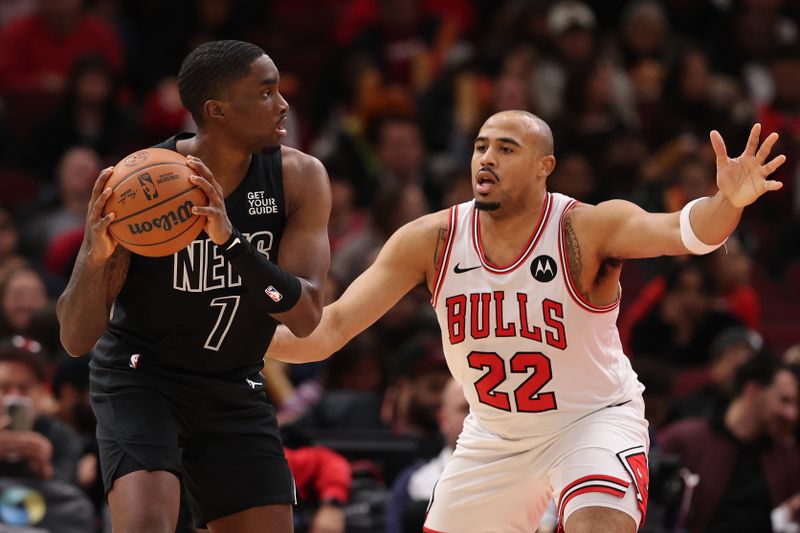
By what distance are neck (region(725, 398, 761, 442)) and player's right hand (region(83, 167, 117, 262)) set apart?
17.2ft

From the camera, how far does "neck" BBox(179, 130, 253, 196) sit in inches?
201

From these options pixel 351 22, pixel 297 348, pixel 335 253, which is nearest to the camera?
pixel 297 348

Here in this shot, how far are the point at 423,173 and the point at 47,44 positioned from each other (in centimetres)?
378

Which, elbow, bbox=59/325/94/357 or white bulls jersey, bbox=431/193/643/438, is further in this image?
white bulls jersey, bbox=431/193/643/438

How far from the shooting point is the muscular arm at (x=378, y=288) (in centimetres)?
591

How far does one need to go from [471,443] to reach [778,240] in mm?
7379

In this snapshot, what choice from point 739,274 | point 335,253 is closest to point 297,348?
point 335,253

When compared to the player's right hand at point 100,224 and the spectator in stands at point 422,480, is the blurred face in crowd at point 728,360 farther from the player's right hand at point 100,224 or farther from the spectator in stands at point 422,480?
the player's right hand at point 100,224

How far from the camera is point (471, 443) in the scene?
5918mm

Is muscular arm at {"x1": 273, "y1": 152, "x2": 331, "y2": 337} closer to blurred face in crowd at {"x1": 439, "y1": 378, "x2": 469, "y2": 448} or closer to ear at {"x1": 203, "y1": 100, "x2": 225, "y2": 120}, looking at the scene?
ear at {"x1": 203, "y1": 100, "x2": 225, "y2": 120}

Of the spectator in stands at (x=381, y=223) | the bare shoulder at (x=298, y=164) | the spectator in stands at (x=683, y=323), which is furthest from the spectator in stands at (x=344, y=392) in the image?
the bare shoulder at (x=298, y=164)

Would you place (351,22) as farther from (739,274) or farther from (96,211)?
(96,211)

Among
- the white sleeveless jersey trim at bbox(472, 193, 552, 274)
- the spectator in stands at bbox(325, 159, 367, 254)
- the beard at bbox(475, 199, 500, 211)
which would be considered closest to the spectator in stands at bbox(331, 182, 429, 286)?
the spectator in stands at bbox(325, 159, 367, 254)

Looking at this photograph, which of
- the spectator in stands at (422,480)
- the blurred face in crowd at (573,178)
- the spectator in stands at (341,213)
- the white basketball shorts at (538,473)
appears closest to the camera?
the white basketball shorts at (538,473)
